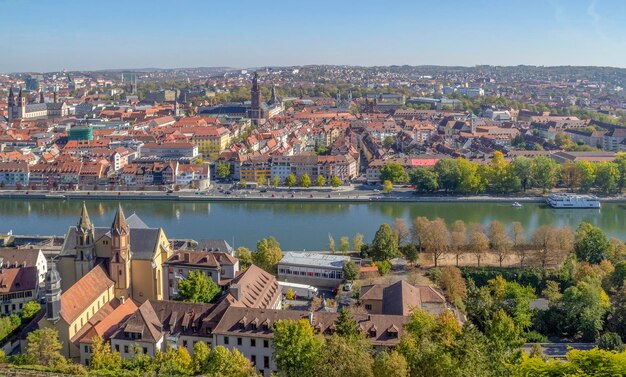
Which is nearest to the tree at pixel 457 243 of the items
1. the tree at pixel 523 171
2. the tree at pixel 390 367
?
the tree at pixel 390 367

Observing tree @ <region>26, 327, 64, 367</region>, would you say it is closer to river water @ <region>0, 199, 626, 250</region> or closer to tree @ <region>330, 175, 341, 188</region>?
river water @ <region>0, 199, 626, 250</region>

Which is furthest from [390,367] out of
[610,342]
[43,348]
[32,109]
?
[32,109]

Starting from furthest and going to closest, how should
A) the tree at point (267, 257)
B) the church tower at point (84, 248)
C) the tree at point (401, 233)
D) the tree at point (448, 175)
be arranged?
the tree at point (448, 175)
the tree at point (401, 233)
the tree at point (267, 257)
the church tower at point (84, 248)

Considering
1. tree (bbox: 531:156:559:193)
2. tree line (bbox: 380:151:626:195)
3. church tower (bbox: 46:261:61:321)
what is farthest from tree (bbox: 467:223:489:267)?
tree (bbox: 531:156:559:193)

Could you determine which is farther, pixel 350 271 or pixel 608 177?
pixel 608 177

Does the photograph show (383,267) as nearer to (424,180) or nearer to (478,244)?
(478,244)

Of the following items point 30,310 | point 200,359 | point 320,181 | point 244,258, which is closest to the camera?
point 200,359

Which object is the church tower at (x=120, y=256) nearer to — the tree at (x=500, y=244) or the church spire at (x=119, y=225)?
the church spire at (x=119, y=225)

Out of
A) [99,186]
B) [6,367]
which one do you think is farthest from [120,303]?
[99,186]
